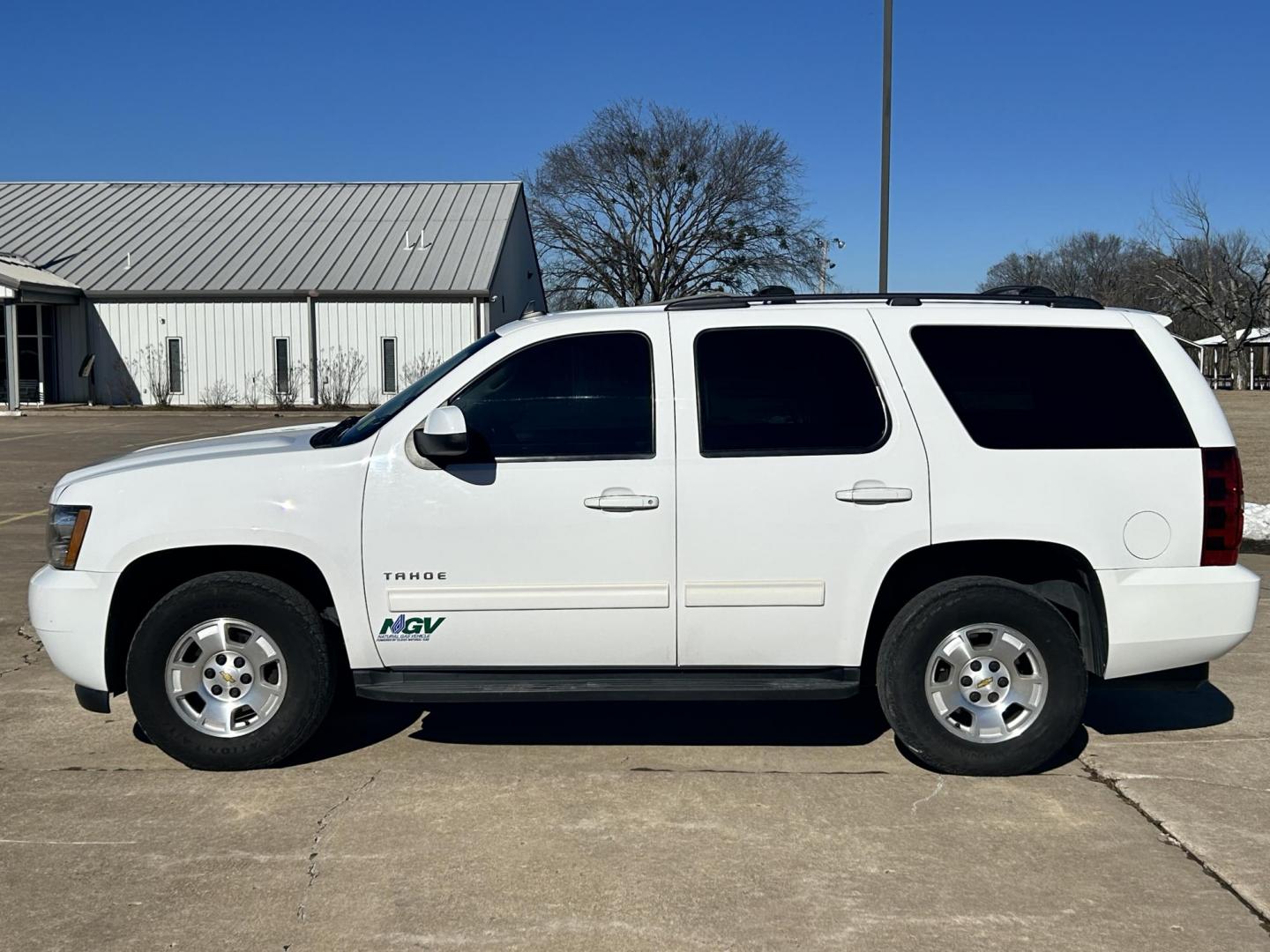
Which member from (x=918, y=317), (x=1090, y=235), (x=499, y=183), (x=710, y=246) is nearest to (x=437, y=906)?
(x=918, y=317)

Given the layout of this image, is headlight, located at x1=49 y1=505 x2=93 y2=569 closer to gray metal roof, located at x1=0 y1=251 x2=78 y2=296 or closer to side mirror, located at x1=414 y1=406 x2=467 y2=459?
side mirror, located at x1=414 y1=406 x2=467 y2=459

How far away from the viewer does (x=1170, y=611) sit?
4.87m

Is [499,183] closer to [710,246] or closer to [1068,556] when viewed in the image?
[710,246]

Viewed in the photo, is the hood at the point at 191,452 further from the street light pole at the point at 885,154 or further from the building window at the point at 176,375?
the building window at the point at 176,375

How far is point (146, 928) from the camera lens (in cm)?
360

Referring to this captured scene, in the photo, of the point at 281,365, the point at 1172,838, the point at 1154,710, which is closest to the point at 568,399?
the point at 1172,838

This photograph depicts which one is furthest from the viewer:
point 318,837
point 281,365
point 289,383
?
point 281,365

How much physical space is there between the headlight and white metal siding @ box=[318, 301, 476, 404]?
3138 centimetres

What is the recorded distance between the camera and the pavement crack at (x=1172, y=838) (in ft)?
12.3

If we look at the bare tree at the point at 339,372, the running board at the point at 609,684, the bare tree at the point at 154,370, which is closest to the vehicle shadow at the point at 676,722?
the running board at the point at 609,684

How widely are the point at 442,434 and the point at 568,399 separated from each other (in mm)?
598

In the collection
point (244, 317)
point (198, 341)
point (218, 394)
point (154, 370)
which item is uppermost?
point (244, 317)

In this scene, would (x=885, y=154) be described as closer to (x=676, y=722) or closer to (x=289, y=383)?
(x=676, y=722)

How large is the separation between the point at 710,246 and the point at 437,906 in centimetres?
5111
